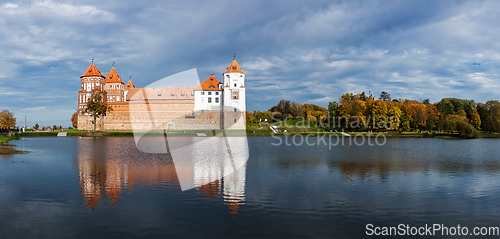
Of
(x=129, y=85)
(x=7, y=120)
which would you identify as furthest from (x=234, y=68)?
(x=7, y=120)

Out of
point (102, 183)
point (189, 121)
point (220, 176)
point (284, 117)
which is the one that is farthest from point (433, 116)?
point (102, 183)

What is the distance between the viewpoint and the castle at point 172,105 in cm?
8862

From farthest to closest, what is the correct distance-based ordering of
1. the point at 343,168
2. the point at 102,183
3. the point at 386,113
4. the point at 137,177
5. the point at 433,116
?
the point at 433,116, the point at 386,113, the point at 343,168, the point at 137,177, the point at 102,183

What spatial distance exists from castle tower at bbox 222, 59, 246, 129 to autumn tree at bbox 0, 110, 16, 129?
54792 millimetres

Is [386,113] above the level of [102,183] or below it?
above

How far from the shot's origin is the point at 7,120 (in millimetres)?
72375

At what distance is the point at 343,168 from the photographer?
19.9 metres

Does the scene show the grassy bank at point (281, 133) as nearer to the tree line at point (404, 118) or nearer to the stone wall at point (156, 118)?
the tree line at point (404, 118)

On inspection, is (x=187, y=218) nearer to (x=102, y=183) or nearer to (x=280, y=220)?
(x=280, y=220)

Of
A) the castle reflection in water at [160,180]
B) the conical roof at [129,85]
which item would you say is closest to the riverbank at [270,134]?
the conical roof at [129,85]

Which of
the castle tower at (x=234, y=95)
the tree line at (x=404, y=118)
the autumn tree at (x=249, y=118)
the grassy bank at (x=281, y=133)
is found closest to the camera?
the grassy bank at (x=281, y=133)

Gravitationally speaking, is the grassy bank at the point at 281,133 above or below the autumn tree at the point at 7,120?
below

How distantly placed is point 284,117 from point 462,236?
92952 millimetres

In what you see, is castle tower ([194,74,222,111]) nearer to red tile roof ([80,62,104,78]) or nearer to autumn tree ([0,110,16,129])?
red tile roof ([80,62,104,78])
